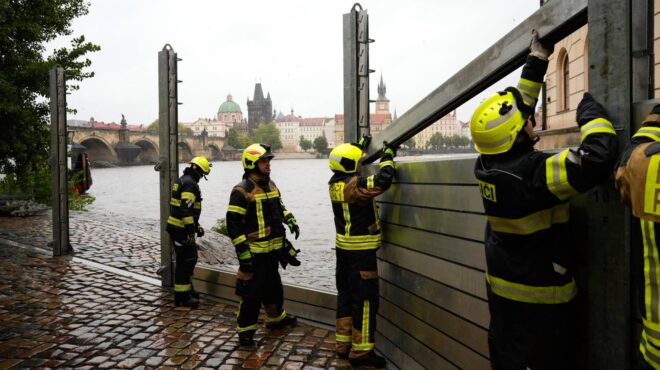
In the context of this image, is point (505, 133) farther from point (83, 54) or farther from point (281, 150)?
point (281, 150)

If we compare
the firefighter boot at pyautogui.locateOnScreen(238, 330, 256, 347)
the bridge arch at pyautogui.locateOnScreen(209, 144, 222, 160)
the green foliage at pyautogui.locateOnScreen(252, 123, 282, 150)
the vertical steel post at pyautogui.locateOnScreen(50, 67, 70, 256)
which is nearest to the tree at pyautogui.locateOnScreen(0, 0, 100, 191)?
the vertical steel post at pyautogui.locateOnScreen(50, 67, 70, 256)

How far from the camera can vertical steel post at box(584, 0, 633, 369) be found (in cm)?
219

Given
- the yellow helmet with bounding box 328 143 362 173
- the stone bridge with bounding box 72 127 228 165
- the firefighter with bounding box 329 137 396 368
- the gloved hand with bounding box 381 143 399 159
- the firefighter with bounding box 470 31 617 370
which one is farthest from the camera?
the stone bridge with bounding box 72 127 228 165

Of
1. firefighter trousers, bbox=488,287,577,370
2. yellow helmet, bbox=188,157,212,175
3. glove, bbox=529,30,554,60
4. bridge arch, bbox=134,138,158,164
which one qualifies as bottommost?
firefighter trousers, bbox=488,287,577,370

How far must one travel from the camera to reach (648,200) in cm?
177

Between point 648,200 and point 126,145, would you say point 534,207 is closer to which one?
point 648,200

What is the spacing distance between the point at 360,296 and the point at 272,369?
1.02 metres

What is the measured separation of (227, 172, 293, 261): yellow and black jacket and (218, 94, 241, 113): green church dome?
625ft

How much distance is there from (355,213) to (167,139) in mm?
4209

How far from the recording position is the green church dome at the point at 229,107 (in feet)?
630

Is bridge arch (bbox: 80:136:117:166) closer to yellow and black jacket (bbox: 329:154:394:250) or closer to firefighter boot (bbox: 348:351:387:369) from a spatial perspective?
yellow and black jacket (bbox: 329:154:394:250)

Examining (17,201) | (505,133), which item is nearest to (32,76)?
(17,201)

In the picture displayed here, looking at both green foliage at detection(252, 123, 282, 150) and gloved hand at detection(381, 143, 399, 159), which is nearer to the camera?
Result: gloved hand at detection(381, 143, 399, 159)

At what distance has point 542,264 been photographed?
2.47 metres
